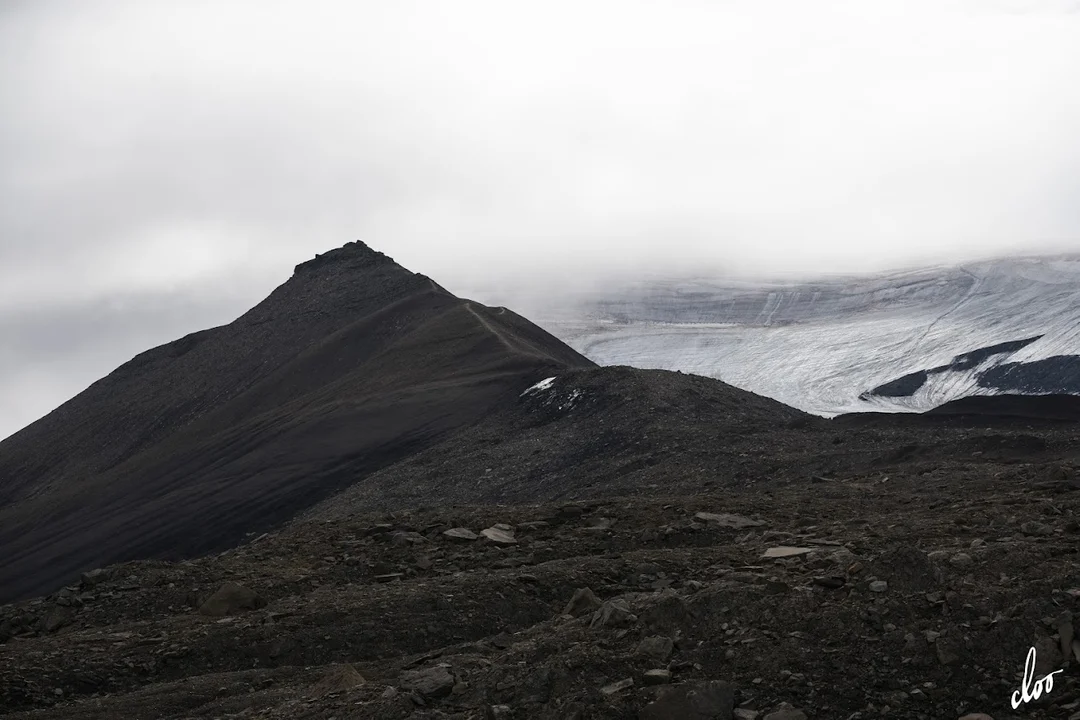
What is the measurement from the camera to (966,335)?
283ft

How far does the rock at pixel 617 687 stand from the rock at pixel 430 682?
5.26 feet

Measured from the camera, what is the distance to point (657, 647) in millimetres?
11289

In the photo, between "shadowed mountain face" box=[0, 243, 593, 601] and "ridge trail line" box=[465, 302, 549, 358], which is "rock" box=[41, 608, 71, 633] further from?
"ridge trail line" box=[465, 302, 549, 358]

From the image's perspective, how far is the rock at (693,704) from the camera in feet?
33.6

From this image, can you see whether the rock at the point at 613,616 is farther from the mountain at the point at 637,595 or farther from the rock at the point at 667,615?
the rock at the point at 667,615

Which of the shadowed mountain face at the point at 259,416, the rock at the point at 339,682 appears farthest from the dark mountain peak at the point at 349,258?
the rock at the point at 339,682

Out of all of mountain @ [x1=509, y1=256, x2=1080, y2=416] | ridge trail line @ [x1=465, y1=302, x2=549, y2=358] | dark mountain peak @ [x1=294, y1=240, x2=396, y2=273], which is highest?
dark mountain peak @ [x1=294, y1=240, x2=396, y2=273]

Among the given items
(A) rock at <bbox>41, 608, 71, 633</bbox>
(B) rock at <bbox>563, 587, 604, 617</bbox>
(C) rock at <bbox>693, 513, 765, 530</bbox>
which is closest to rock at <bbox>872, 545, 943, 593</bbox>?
(B) rock at <bbox>563, 587, 604, 617</bbox>

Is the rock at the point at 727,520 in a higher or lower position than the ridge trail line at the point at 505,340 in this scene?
lower

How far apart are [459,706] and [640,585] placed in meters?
4.99

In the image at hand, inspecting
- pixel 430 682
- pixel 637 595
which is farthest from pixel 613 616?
pixel 430 682

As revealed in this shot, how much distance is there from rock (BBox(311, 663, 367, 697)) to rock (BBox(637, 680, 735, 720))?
11.1 ft

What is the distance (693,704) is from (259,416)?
2215 inches

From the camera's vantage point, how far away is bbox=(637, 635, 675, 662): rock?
1123 cm
